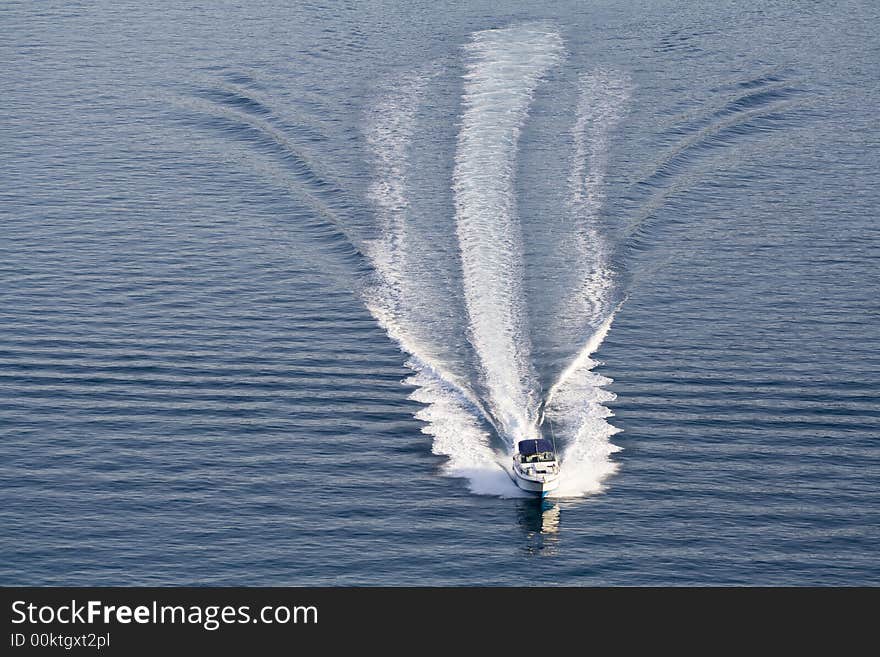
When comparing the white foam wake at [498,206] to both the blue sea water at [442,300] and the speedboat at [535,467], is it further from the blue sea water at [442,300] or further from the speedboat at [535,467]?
the speedboat at [535,467]

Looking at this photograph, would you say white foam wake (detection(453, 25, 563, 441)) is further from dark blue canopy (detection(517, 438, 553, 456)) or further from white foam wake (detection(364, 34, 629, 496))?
dark blue canopy (detection(517, 438, 553, 456))

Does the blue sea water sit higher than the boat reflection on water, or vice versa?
the blue sea water

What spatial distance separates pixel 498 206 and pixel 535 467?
3505 cm

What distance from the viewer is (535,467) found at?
72438mm

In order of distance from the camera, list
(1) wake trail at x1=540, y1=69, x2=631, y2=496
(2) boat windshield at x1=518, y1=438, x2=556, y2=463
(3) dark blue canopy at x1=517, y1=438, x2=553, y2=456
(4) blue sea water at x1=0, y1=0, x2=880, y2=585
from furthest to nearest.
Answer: (1) wake trail at x1=540, y1=69, x2=631, y2=496 → (3) dark blue canopy at x1=517, y1=438, x2=553, y2=456 → (2) boat windshield at x1=518, y1=438, x2=556, y2=463 → (4) blue sea water at x1=0, y1=0, x2=880, y2=585

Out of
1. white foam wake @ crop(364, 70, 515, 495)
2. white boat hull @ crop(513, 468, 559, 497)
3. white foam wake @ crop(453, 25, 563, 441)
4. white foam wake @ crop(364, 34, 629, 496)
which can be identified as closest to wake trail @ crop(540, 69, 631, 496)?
white foam wake @ crop(364, 34, 629, 496)

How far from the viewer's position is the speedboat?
72.3 metres

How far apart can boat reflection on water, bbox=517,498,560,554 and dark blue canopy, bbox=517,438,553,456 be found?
255 centimetres

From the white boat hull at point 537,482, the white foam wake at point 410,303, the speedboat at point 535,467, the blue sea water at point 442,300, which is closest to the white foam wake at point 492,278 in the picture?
the white foam wake at point 410,303

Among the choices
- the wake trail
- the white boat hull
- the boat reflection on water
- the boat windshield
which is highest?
the wake trail

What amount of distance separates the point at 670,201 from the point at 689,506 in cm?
4003

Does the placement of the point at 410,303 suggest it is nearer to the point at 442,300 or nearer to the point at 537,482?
the point at 442,300

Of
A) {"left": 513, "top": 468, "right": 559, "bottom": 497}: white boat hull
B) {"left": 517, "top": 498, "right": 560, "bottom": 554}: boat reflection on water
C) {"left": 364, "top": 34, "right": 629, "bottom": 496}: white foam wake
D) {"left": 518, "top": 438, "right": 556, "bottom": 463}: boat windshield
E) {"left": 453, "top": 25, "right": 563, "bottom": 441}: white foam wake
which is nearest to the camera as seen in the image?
{"left": 517, "top": 498, "right": 560, "bottom": 554}: boat reflection on water
